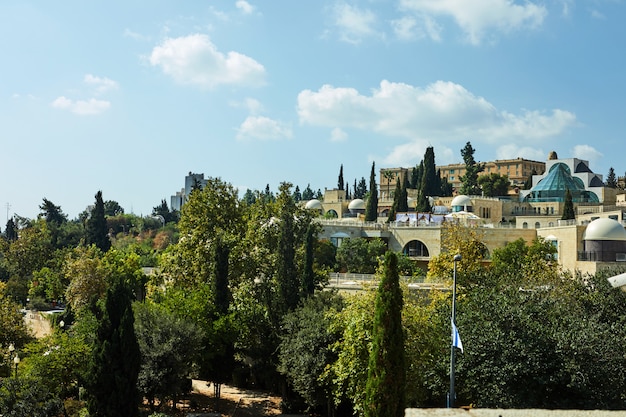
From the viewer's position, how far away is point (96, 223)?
64.3 meters

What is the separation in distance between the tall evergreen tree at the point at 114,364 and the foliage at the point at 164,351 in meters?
1.29

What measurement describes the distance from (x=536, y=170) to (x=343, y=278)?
90.6 m

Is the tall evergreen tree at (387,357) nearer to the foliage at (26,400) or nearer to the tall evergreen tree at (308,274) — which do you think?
the tall evergreen tree at (308,274)

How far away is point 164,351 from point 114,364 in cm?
218

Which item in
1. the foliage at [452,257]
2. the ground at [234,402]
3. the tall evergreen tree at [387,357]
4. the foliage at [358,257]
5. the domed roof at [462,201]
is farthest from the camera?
the domed roof at [462,201]

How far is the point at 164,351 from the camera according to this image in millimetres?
20594

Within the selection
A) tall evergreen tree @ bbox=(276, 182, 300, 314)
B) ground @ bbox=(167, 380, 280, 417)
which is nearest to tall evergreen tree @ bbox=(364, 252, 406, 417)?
ground @ bbox=(167, 380, 280, 417)

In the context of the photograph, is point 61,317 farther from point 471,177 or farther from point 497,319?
point 471,177

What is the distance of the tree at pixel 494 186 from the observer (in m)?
92.0

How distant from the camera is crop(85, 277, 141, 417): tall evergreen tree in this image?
18.6 m

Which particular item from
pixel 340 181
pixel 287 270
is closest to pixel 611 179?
pixel 340 181

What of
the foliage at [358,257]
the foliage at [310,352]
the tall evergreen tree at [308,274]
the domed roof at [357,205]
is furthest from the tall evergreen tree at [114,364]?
the domed roof at [357,205]

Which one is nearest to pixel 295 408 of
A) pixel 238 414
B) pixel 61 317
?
pixel 238 414

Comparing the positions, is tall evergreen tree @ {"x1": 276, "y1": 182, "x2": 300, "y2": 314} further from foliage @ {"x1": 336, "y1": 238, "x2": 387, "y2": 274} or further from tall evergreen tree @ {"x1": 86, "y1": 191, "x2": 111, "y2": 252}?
tall evergreen tree @ {"x1": 86, "y1": 191, "x2": 111, "y2": 252}
